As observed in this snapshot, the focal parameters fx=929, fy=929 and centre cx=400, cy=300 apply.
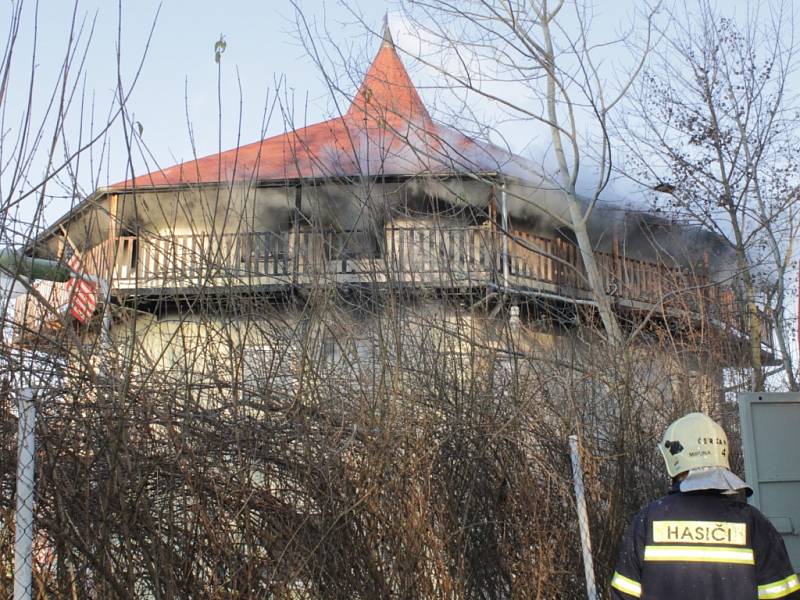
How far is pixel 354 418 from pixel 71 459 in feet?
5.36

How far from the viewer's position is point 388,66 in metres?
12.3

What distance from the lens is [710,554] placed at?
11.8 ft

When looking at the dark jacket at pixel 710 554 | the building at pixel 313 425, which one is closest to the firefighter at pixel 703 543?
the dark jacket at pixel 710 554

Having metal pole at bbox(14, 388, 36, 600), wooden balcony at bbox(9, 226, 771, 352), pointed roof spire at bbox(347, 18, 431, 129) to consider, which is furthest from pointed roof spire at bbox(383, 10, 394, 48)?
metal pole at bbox(14, 388, 36, 600)

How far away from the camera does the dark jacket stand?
11.7 feet

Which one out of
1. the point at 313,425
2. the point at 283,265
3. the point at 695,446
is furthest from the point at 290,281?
the point at 695,446

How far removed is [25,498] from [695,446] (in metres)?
2.74

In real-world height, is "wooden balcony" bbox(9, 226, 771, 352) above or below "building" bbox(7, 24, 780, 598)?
above

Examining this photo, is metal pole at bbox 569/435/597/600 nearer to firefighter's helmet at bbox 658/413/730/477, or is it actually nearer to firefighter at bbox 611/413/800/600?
firefighter at bbox 611/413/800/600

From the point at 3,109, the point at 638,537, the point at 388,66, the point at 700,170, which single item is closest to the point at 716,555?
the point at 638,537

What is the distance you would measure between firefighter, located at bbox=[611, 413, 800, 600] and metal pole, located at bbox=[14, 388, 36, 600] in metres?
2.37

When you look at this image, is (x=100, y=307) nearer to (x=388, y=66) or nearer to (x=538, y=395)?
(x=538, y=395)

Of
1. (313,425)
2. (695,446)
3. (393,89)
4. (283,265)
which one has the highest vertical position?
(393,89)

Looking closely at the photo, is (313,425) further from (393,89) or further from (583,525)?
(393,89)
